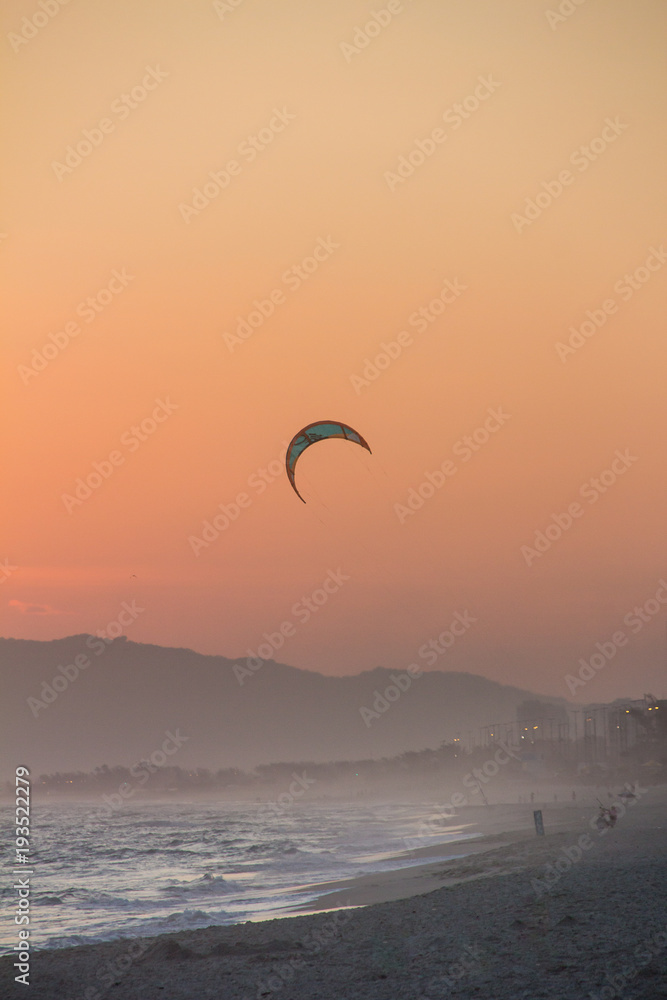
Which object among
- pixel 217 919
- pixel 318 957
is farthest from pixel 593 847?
pixel 318 957

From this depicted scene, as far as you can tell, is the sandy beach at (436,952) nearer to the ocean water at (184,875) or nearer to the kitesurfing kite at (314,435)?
the ocean water at (184,875)

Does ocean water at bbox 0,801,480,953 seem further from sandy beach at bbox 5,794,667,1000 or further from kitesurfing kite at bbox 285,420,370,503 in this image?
kitesurfing kite at bbox 285,420,370,503

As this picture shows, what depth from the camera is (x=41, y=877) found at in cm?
2989

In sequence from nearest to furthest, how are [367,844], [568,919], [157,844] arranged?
[568,919] → [367,844] → [157,844]

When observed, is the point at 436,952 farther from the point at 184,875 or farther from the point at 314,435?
the point at 184,875

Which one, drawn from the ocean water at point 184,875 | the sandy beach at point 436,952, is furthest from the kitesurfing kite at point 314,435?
the sandy beach at point 436,952

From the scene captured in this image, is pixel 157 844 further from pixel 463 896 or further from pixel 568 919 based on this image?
pixel 568 919

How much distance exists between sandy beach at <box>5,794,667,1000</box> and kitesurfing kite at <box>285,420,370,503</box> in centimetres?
1257

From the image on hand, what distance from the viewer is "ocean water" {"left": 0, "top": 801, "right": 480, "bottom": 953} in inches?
687

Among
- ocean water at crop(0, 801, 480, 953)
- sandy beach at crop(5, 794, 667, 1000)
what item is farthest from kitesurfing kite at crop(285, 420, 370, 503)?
sandy beach at crop(5, 794, 667, 1000)

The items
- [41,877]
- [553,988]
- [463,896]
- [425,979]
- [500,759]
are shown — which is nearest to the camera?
[553,988]

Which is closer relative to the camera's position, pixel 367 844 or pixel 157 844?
pixel 367 844

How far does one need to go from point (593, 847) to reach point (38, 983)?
41.1 ft

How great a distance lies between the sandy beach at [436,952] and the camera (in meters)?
7.93
